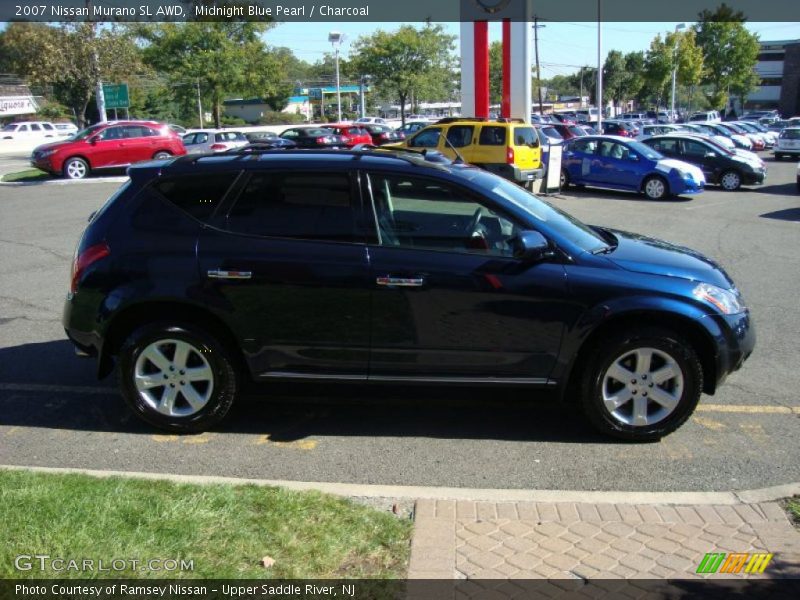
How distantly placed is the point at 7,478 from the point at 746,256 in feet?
33.5

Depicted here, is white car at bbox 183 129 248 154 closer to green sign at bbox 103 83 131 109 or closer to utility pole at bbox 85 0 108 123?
utility pole at bbox 85 0 108 123

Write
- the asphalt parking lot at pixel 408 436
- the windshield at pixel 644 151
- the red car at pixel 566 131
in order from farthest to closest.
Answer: the red car at pixel 566 131 → the windshield at pixel 644 151 → the asphalt parking lot at pixel 408 436

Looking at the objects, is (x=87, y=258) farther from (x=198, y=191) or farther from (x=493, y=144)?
(x=493, y=144)

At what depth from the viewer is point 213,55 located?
122 ft

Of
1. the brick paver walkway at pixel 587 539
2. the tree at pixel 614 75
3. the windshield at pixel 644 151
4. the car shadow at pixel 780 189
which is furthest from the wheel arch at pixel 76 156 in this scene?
the tree at pixel 614 75

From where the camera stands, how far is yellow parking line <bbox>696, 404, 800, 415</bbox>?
16.6 ft

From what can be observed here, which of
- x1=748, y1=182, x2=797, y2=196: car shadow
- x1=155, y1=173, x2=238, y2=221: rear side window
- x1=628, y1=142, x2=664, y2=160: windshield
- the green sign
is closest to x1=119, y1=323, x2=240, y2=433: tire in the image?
x1=155, y1=173, x2=238, y2=221: rear side window

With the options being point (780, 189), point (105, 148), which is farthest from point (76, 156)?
point (780, 189)

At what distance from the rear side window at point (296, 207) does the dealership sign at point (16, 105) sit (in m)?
64.1

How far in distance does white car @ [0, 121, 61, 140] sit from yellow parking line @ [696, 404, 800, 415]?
47.5 metres

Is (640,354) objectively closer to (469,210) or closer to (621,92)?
(469,210)

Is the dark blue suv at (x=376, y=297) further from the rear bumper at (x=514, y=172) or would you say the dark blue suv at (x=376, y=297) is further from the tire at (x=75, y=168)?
the tire at (x=75, y=168)

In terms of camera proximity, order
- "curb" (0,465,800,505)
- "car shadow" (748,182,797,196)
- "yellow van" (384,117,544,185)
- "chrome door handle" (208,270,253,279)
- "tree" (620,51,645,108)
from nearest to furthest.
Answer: "curb" (0,465,800,505)
"chrome door handle" (208,270,253,279)
"yellow van" (384,117,544,185)
"car shadow" (748,182,797,196)
"tree" (620,51,645,108)

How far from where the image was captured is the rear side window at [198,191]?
4.74m
